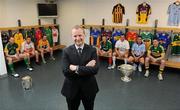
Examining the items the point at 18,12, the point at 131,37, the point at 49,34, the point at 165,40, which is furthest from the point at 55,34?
the point at 165,40

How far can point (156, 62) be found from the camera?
182 inches

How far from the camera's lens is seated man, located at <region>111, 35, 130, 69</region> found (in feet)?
16.6

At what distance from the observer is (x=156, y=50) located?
4.64 m

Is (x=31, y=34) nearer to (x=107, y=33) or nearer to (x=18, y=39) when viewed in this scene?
(x=18, y=39)

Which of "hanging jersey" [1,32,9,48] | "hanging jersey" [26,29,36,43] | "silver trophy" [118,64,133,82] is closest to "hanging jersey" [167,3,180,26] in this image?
"silver trophy" [118,64,133,82]

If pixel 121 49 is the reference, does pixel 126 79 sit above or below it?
below

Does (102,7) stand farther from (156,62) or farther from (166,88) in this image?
(166,88)

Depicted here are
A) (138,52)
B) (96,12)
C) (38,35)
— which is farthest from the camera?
(96,12)

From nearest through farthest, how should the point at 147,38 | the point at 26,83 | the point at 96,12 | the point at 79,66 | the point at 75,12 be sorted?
the point at 79,66 → the point at 26,83 → the point at 147,38 → the point at 96,12 → the point at 75,12

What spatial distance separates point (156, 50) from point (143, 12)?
3.97 ft

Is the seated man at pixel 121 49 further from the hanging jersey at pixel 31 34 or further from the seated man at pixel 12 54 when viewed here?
the hanging jersey at pixel 31 34

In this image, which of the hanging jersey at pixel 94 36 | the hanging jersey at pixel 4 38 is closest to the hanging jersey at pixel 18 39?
the hanging jersey at pixel 4 38

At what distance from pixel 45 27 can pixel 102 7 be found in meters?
2.06

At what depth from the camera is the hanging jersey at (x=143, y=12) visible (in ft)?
16.8
